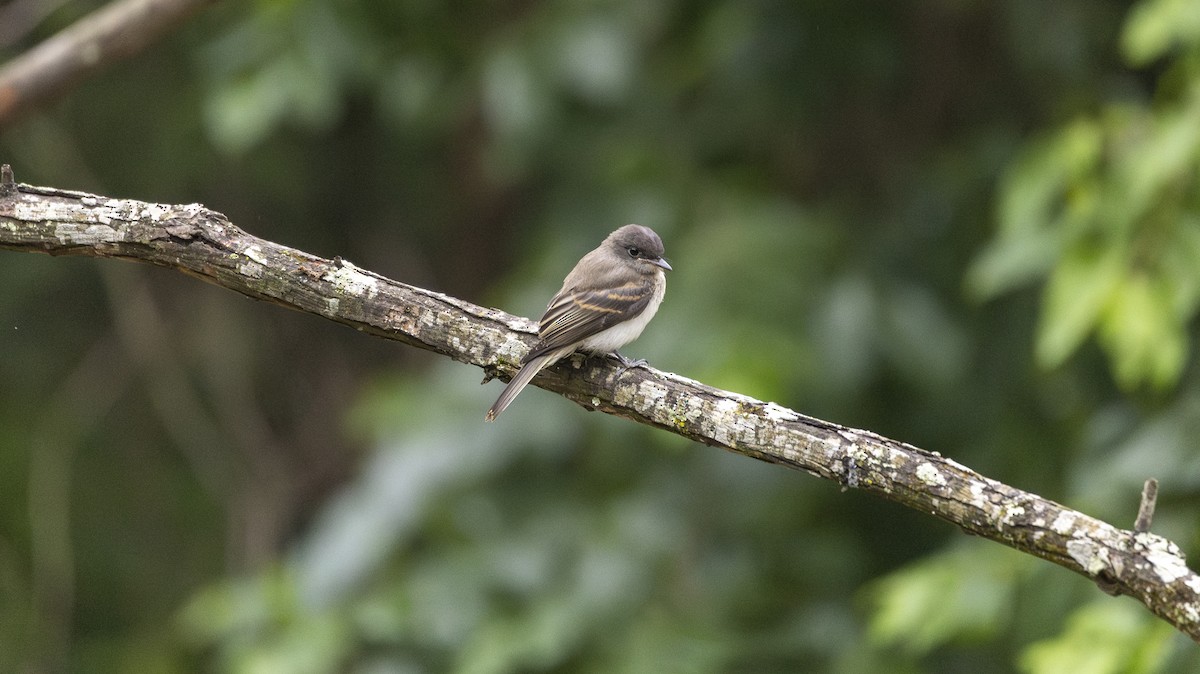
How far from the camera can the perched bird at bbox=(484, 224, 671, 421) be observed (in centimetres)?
381

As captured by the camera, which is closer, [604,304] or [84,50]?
[604,304]

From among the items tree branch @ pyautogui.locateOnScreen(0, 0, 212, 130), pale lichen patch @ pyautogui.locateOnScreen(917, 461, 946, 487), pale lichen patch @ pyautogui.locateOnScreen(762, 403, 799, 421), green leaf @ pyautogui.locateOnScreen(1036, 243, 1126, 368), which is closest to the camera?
pale lichen patch @ pyautogui.locateOnScreen(917, 461, 946, 487)

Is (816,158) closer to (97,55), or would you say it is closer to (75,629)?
(97,55)

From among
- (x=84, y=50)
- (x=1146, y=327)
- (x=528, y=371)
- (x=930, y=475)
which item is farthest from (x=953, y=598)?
(x=84, y=50)

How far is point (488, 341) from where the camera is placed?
3639 mm

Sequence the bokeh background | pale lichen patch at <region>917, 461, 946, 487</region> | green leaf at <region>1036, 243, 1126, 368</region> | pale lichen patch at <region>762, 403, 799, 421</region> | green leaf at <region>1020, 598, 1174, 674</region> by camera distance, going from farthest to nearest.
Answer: the bokeh background
green leaf at <region>1036, 243, 1126, 368</region>
green leaf at <region>1020, 598, 1174, 674</region>
pale lichen patch at <region>762, 403, 799, 421</region>
pale lichen patch at <region>917, 461, 946, 487</region>

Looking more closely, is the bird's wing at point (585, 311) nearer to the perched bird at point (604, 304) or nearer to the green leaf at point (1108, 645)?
the perched bird at point (604, 304)

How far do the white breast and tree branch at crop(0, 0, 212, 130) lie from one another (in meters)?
2.25

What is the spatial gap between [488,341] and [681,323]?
188 centimetres

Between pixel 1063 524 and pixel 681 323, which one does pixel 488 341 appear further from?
pixel 681 323

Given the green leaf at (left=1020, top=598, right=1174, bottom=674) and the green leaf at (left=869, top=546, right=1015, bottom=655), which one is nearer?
the green leaf at (left=1020, top=598, right=1174, bottom=674)

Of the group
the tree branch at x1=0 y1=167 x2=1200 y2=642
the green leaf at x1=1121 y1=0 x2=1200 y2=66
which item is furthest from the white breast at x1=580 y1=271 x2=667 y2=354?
the green leaf at x1=1121 y1=0 x2=1200 y2=66

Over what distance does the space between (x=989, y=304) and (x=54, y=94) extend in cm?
430

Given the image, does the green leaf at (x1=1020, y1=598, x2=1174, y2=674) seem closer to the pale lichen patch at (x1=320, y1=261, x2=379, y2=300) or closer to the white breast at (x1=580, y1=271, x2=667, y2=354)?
the white breast at (x1=580, y1=271, x2=667, y2=354)
